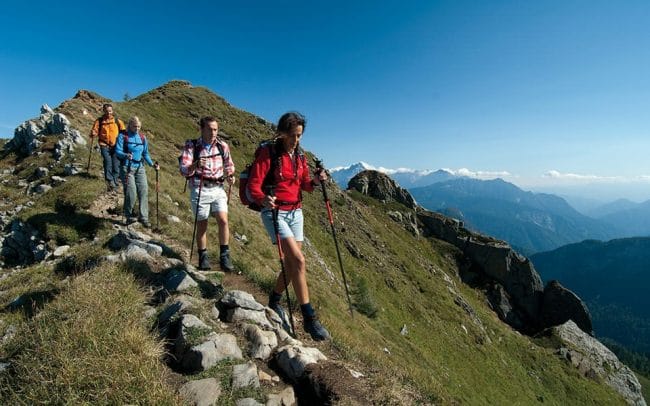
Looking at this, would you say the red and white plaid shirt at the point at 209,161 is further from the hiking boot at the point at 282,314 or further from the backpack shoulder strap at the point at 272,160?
the hiking boot at the point at 282,314

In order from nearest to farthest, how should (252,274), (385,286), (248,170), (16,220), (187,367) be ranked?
(187,367) → (248,170) → (252,274) → (16,220) → (385,286)

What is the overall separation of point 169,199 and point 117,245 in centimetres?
715

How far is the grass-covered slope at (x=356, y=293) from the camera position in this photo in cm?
636

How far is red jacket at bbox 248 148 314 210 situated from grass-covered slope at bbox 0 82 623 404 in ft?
9.33

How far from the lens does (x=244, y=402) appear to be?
4.78 m

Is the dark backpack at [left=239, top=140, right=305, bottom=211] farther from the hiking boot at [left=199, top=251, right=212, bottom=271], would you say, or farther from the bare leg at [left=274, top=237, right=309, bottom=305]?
the hiking boot at [left=199, top=251, right=212, bottom=271]

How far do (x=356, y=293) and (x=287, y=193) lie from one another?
22.9m

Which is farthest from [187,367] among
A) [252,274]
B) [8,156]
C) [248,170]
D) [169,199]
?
[8,156]

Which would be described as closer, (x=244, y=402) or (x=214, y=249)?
(x=244, y=402)

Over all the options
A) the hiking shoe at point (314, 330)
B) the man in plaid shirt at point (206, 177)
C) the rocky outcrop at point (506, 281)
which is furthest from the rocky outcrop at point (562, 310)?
the man in plaid shirt at point (206, 177)

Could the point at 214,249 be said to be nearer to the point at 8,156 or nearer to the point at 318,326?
the point at 318,326

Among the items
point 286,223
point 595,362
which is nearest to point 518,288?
point 595,362

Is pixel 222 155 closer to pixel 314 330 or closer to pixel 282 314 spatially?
pixel 282 314

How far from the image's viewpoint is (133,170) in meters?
12.4
